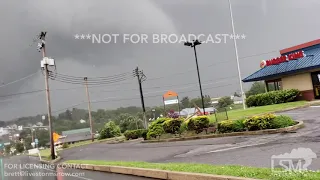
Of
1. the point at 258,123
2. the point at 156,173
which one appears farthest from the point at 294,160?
the point at 258,123

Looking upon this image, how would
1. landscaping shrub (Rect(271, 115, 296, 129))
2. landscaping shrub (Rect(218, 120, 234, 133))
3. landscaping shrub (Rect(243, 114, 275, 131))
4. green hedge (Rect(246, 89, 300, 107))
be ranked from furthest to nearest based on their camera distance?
green hedge (Rect(246, 89, 300, 107)) < landscaping shrub (Rect(218, 120, 234, 133)) < landscaping shrub (Rect(243, 114, 275, 131)) < landscaping shrub (Rect(271, 115, 296, 129))

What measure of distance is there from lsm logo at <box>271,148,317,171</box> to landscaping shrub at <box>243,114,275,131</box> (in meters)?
6.04

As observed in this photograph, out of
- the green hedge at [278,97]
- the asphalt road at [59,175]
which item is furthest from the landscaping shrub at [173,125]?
the green hedge at [278,97]

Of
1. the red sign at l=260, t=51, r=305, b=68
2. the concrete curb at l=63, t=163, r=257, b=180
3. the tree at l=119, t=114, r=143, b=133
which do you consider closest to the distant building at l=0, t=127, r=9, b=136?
the concrete curb at l=63, t=163, r=257, b=180

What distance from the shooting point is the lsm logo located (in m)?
7.38

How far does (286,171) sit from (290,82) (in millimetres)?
28347

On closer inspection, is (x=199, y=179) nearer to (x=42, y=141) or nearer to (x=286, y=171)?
(x=286, y=171)

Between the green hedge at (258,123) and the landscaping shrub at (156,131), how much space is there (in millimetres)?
7864

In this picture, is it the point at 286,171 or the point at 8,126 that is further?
the point at 8,126

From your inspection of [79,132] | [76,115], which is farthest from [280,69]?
[79,132]

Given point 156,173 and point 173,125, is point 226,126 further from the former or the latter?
point 156,173

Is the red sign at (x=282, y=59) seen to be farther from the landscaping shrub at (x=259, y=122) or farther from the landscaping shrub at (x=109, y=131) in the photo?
the landscaping shrub at (x=109, y=131)

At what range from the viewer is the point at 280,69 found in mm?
33312

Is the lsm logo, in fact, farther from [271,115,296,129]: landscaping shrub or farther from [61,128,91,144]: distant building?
[61,128,91,144]: distant building
